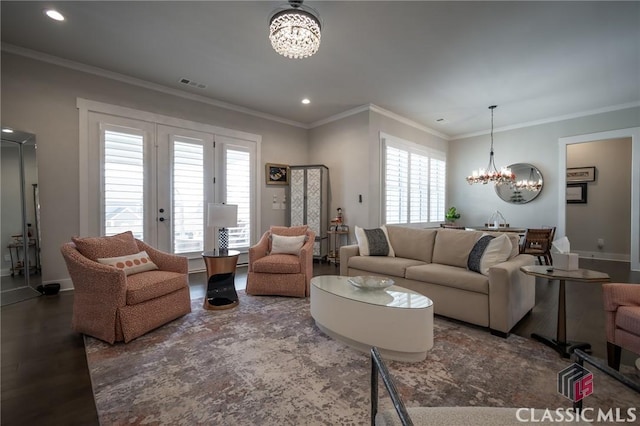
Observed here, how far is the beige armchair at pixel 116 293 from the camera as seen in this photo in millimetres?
2312

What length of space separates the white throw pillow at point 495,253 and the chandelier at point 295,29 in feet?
8.57

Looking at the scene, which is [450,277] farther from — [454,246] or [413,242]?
[413,242]

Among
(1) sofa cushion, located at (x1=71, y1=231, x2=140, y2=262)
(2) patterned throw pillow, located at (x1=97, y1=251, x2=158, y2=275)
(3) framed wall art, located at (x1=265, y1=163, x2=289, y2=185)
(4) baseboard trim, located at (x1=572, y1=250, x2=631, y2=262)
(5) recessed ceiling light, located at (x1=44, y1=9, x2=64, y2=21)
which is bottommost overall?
(4) baseboard trim, located at (x1=572, y1=250, x2=631, y2=262)

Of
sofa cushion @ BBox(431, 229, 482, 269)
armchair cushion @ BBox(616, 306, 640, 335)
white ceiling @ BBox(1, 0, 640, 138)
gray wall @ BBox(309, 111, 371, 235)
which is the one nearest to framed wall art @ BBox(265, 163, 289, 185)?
gray wall @ BBox(309, 111, 371, 235)

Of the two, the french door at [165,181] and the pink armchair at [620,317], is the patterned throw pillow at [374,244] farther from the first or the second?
the french door at [165,181]

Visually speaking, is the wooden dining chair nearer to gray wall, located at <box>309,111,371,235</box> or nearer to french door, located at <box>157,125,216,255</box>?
gray wall, located at <box>309,111,371,235</box>

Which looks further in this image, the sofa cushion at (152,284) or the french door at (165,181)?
the french door at (165,181)

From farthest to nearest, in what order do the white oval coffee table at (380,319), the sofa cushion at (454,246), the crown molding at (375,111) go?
the crown molding at (375,111) < the sofa cushion at (454,246) < the white oval coffee table at (380,319)

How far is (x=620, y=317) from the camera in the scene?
75.2 inches

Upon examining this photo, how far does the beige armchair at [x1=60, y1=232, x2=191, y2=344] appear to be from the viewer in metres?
2.31

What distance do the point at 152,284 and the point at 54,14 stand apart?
2.88 metres

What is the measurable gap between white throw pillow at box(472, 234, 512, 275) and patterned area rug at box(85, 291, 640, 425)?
61 centimetres

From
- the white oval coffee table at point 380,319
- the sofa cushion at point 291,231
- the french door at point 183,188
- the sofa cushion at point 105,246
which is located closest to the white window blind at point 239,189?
the french door at point 183,188

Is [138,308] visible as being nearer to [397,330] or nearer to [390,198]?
[397,330]
